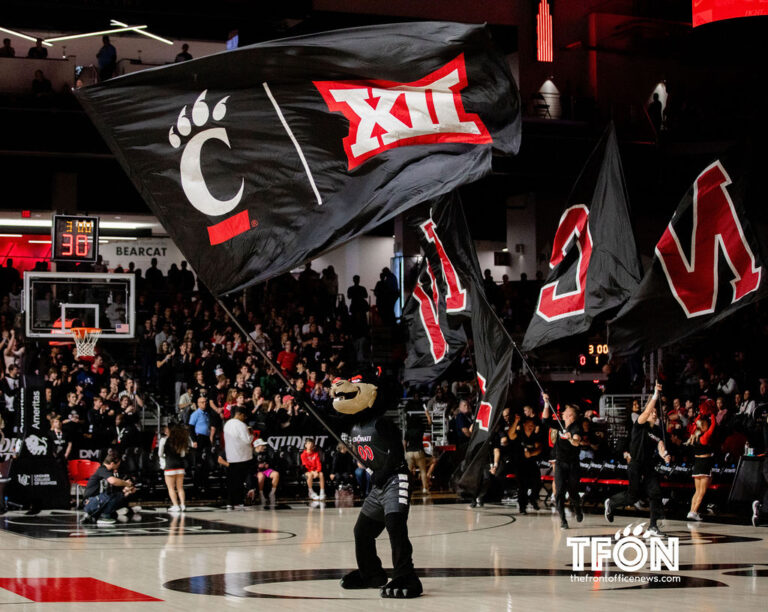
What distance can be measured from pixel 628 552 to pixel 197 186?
735 cm

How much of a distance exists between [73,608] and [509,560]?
5.29m

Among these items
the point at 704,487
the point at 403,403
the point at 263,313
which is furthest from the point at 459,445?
the point at 263,313

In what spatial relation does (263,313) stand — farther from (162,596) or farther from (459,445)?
(162,596)

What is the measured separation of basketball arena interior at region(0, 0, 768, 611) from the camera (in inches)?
335

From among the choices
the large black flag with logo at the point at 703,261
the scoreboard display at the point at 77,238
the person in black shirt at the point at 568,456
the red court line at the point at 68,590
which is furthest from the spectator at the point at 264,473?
the large black flag with logo at the point at 703,261

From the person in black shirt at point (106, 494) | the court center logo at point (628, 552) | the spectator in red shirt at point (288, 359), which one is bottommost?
the court center logo at point (628, 552)

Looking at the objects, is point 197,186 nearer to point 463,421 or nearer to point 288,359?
point 463,421

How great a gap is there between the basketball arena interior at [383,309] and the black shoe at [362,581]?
3 centimetres

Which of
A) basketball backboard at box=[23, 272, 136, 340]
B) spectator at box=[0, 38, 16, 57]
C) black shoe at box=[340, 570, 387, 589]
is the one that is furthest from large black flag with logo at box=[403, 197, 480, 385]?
spectator at box=[0, 38, 16, 57]

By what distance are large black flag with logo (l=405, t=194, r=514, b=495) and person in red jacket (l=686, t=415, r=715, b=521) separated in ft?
11.0

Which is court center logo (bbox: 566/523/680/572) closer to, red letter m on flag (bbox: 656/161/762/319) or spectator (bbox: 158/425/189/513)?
red letter m on flag (bbox: 656/161/762/319)

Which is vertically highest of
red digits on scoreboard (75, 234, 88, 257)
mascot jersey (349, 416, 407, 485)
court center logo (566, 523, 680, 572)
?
red digits on scoreboard (75, 234, 88, 257)

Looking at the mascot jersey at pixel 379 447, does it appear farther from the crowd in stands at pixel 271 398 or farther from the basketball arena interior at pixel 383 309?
the crowd in stands at pixel 271 398

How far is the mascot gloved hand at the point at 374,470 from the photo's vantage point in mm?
9789
